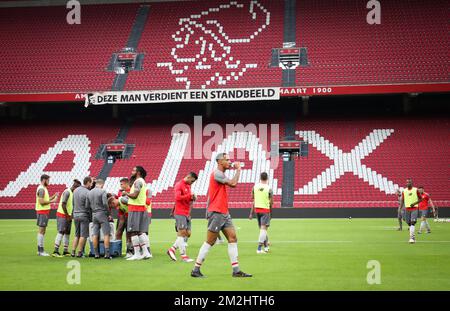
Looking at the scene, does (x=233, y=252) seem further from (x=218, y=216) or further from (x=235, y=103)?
(x=235, y=103)

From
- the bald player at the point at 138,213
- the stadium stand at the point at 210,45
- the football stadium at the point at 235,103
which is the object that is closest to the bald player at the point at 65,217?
the bald player at the point at 138,213

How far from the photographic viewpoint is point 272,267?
14.2 meters

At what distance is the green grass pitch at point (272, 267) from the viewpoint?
11.5 m

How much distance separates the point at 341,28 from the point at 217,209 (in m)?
40.3

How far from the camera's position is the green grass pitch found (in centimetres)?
1147

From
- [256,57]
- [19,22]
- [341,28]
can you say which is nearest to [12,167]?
[19,22]

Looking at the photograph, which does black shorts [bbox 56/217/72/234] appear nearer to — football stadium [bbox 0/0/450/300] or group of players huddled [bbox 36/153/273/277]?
group of players huddled [bbox 36/153/273/277]

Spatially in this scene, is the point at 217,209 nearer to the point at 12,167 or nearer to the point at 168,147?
the point at 168,147

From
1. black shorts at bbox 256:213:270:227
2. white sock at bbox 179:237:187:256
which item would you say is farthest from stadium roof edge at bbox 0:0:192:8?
white sock at bbox 179:237:187:256

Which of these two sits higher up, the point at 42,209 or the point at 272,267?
the point at 42,209

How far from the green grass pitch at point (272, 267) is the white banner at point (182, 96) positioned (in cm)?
2244

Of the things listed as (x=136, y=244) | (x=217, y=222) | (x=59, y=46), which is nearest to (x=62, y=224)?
(x=136, y=244)

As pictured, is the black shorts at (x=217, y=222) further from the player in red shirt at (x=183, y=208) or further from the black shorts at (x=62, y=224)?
the black shorts at (x=62, y=224)

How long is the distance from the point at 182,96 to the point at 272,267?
31.6m
